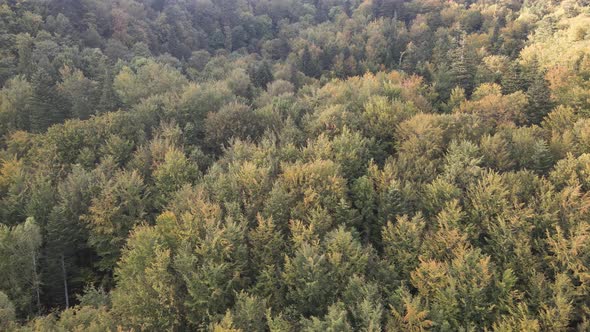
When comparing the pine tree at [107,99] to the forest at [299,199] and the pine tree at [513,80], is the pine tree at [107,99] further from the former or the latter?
the pine tree at [513,80]

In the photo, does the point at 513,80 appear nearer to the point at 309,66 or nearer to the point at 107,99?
the point at 309,66

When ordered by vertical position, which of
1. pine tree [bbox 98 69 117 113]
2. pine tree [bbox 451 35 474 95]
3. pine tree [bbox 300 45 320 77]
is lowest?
pine tree [bbox 300 45 320 77]

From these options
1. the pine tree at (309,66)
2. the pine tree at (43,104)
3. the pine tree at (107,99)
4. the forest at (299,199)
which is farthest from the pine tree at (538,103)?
the pine tree at (43,104)

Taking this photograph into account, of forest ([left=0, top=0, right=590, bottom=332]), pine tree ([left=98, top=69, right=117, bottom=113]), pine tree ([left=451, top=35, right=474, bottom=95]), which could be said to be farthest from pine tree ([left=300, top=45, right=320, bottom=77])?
pine tree ([left=98, top=69, right=117, bottom=113])

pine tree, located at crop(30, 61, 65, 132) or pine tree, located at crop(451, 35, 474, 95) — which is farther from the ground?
pine tree, located at crop(30, 61, 65, 132)


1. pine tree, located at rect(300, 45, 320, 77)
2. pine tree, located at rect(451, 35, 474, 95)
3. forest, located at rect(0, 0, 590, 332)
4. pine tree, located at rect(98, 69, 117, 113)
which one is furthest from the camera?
pine tree, located at rect(300, 45, 320, 77)

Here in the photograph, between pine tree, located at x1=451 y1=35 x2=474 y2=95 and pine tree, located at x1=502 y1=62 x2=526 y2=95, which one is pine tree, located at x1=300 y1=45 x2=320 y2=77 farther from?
pine tree, located at x1=502 y1=62 x2=526 y2=95

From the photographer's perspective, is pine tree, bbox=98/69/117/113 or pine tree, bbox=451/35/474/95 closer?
pine tree, bbox=98/69/117/113

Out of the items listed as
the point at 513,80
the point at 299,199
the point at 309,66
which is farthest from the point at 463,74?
the point at 299,199

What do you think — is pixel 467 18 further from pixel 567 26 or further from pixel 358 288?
pixel 358 288
